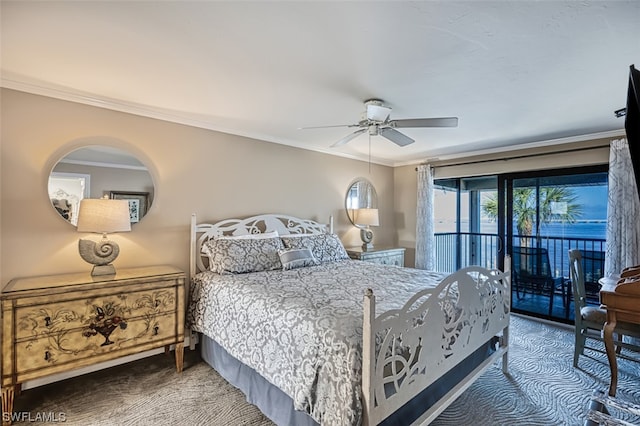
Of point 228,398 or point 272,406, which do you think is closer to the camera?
point 272,406

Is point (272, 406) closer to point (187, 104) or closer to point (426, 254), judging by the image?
point (187, 104)

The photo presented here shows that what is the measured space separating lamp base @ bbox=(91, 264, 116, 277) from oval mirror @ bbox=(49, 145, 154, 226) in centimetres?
47

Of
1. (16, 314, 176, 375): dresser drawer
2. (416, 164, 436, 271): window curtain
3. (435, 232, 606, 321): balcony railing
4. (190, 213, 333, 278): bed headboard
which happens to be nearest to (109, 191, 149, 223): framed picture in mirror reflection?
(190, 213, 333, 278): bed headboard

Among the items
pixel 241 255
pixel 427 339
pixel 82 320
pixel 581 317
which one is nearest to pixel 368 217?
pixel 241 255

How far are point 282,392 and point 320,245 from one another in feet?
6.30

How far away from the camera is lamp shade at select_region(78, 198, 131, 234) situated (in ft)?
7.95

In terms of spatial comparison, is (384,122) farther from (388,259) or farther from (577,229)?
(577,229)

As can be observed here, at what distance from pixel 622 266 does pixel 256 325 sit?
4.08 metres

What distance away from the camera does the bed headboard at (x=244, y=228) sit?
10.6 feet

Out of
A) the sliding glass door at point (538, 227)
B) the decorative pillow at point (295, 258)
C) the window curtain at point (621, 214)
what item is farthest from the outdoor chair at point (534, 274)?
the decorative pillow at point (295, 258)

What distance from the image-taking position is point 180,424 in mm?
2049

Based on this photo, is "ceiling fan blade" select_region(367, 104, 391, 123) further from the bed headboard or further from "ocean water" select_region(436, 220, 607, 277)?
"ocean water" select_region(436, 220, 607, 277)

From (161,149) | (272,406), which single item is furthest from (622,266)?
(161,149)

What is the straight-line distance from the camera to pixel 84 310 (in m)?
2.24
